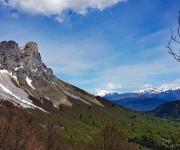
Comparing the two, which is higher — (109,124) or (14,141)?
(109,124)

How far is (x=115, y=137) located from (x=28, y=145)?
77.7ft

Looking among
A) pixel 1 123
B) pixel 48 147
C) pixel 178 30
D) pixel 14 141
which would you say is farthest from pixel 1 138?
pixel 178 30

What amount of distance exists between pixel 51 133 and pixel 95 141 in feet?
29.1

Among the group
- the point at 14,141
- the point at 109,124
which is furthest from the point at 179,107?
the point at 109,124

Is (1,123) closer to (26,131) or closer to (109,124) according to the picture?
(26,131)

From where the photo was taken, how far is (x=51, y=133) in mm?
79938

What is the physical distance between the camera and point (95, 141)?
268 feet

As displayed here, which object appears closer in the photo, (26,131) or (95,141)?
(26,131)

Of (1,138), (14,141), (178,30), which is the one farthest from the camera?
(14,141)

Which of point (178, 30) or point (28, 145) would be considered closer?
point (178, 30)

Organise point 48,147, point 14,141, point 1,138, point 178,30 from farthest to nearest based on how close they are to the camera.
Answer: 1. point 48,147
2. point 14,141
3. point 1,138
4. point 178,30

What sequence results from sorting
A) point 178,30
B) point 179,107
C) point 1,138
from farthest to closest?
point 1,138
point 179,107
point 178,30

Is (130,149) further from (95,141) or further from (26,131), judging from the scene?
(26,131)

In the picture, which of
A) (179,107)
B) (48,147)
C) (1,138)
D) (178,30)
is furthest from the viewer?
(48,147)
